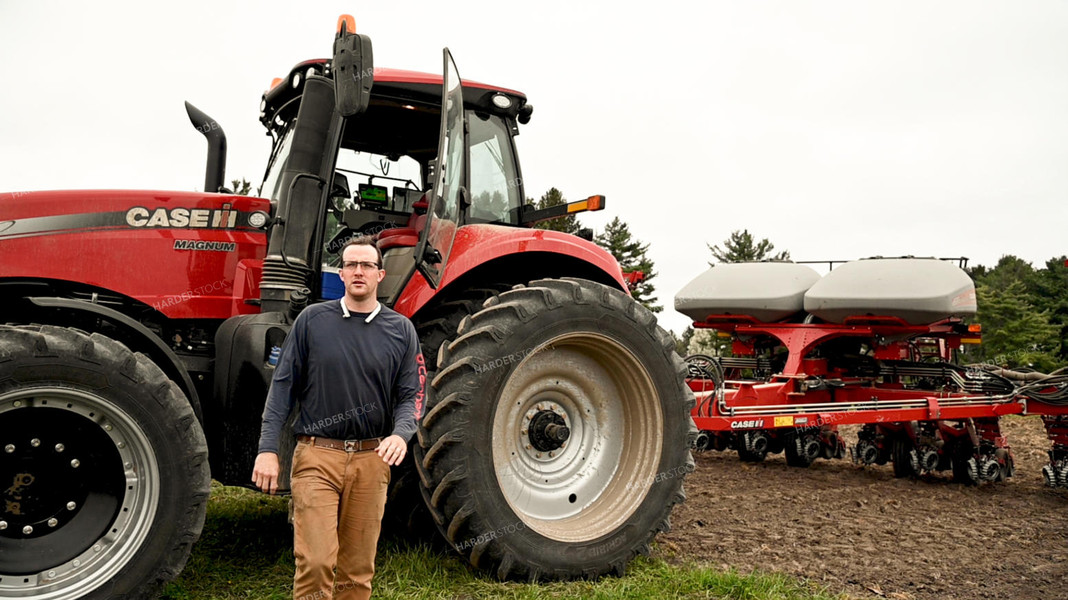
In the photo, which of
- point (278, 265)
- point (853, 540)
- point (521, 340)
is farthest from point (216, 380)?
point (853, 540)

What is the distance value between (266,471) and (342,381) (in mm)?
398

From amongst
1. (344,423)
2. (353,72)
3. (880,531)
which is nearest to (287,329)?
(344,423)

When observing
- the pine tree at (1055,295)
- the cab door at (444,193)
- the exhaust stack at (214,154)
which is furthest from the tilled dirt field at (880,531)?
the pine tree at (1055,295)

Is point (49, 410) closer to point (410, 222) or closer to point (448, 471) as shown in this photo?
point (448, 471)

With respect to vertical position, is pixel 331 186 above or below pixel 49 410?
above

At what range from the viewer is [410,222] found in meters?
A: 4.71

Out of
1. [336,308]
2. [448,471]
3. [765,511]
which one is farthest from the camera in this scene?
[765,511]

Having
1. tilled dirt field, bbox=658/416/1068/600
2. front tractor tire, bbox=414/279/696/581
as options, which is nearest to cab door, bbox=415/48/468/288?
front tractor tire, bbox=414/279/696/581

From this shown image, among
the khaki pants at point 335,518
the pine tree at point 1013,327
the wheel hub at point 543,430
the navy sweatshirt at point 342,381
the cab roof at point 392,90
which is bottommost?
the khaki pants at point 335,518

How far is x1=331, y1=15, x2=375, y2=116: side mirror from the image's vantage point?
3.40m

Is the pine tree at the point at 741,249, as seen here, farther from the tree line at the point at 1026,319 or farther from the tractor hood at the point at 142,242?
the tractor hood at the point at 142,242

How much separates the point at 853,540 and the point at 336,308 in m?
3.73

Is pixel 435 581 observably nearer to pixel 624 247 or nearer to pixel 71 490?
pixel 71 490

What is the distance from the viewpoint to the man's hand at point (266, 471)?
8.91 feet
